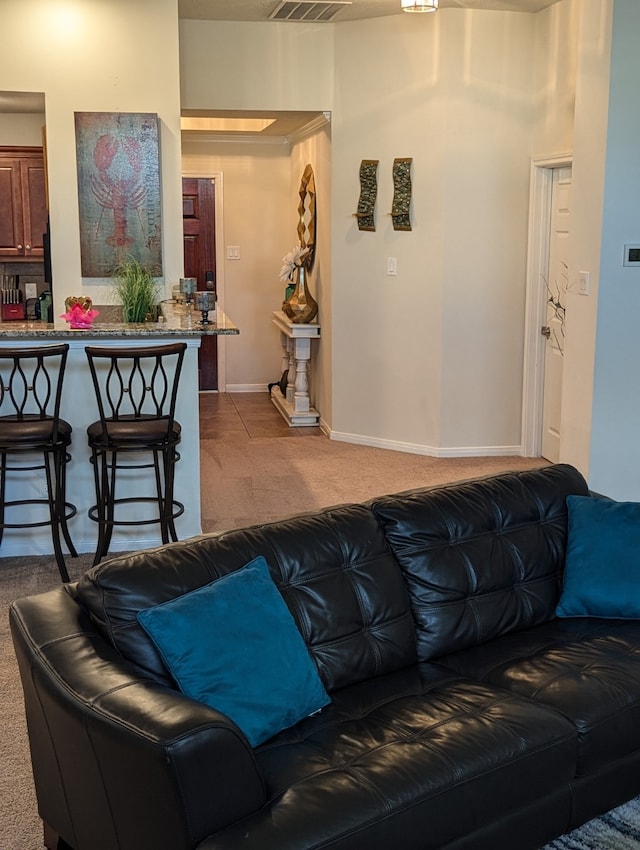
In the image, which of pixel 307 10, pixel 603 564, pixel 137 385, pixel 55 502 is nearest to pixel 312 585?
pixel 603 564

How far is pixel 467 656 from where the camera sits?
264 cm

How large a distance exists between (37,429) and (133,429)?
40 centimetres

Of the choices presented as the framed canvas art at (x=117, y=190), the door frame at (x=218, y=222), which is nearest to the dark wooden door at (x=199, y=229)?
the door frame at (x=218, y=222)

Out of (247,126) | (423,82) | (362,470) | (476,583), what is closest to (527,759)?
(476,583)

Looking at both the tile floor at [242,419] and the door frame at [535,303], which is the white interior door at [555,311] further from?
the tile floor at [242,419]

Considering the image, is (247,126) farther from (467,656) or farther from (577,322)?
(467,656)

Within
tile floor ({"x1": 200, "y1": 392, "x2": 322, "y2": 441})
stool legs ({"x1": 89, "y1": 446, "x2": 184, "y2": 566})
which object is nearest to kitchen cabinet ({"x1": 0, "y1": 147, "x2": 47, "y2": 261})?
tile floor ({"x1": 200, "y1": 392, "x2": 322, "y2": 441})

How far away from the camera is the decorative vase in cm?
743

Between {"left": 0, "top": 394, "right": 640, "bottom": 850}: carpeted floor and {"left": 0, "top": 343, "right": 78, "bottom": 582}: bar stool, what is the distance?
257mm

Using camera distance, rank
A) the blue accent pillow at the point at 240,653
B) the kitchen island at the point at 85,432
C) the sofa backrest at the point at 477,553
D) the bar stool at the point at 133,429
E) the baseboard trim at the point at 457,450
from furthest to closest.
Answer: the baseboard trim at the point at 457,450 < the kitchen island at the point at 85,432 < the bar stool at the point at 133,429 < the sofa backrest at the point at 477,553 < the blue accent pillow at the point at 240,653

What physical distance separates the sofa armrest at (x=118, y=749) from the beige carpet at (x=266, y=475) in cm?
96

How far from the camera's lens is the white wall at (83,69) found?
210 inches

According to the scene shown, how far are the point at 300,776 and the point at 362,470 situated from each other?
14.1 feet

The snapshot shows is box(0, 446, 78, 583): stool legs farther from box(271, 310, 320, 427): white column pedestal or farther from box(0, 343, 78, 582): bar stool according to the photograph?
box(271, 310, 320, 427): white column pedestal
